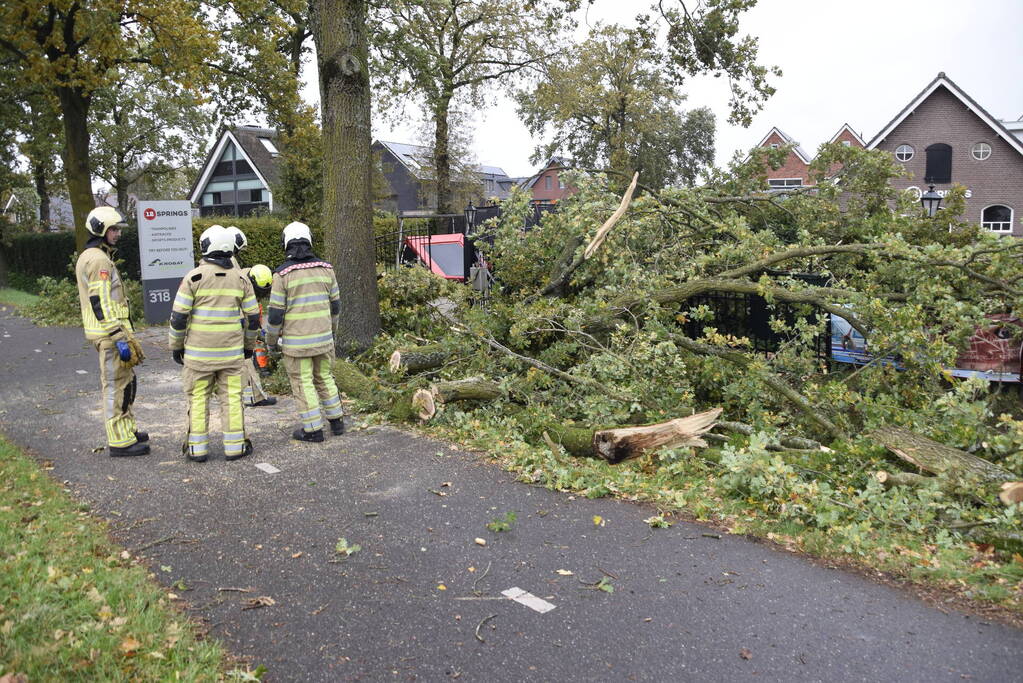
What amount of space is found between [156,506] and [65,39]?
50.5 feet

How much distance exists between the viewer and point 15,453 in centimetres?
627

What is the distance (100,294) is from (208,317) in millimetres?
811

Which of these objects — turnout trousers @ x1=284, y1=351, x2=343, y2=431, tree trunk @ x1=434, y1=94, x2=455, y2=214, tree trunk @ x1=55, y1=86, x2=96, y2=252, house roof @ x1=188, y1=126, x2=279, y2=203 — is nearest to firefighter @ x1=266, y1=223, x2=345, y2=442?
turnout trousers @ x1=284, y1=351, x2=343, y2=431

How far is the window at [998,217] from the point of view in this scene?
37.9m

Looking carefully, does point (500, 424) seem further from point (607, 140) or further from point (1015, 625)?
point (607, 140)

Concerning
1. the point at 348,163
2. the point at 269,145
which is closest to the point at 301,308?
the point at 348,163

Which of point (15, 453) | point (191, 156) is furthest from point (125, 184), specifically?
point (15, 453)

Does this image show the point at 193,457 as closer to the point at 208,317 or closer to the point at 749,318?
the point at 208,317

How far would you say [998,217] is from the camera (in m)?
38.3

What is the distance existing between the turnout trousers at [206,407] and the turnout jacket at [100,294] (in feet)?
2.00

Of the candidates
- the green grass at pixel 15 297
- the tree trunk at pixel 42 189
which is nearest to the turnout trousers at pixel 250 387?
the green grass at pixel 15 297

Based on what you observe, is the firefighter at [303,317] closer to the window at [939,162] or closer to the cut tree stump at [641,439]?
the cut tree stump at [641,439]

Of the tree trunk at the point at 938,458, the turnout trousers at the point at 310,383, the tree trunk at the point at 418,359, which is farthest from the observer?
the tree trunk at the point at 418,359

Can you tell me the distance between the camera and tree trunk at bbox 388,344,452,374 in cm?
788
